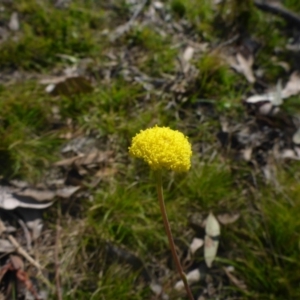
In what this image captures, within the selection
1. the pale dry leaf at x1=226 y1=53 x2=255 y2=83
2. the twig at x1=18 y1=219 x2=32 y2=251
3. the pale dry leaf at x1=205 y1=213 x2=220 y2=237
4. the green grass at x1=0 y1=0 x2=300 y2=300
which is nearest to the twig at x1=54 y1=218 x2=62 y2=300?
the green grass at x1=0 y1=0 x2=300 y2=300

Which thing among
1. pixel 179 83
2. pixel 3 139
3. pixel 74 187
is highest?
pixel 179 83

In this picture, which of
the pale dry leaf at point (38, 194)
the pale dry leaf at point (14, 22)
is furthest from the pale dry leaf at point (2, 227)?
the pale dry leaf at point (14, 22)

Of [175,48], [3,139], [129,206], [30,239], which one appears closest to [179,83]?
[175,48]

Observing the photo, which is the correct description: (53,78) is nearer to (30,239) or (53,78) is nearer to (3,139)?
(3,139)

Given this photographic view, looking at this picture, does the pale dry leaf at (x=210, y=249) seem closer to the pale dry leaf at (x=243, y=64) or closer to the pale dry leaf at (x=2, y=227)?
the pale dry leaf at (x=2, y=227)

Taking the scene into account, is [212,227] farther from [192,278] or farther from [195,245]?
[192,278]

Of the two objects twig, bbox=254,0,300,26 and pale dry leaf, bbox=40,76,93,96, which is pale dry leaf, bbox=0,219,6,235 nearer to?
pale dry leaf, bbox=40,76,93,96
